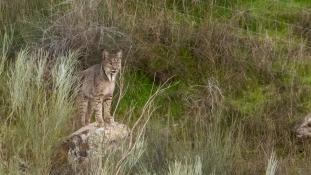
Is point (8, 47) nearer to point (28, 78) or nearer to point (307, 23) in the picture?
point (28, 78)

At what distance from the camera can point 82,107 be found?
20.2 feet

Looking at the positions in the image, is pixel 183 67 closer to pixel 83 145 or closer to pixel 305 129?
pixel 305 129

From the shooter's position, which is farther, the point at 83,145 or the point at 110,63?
the point at 110,63

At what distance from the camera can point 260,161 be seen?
600 cm

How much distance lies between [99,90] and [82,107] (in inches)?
9.2

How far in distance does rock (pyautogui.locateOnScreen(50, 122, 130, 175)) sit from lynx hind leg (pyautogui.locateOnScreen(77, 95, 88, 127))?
253mm

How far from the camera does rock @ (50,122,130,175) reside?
531 cm

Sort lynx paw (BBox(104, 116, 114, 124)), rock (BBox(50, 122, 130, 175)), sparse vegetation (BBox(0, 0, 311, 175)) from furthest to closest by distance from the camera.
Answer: lynx paw (BBox(104, 116, 114, 124)) < sparse vegetation (BBox(0, 0, 311, 175)) < rock (BBox(50, 122, 130, 175))

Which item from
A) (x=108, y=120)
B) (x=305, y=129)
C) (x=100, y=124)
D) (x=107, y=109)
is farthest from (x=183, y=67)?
(x=100, y=124)

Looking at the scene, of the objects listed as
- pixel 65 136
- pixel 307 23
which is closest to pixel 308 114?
pixel 307 23

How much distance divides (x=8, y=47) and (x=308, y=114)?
2.94 metres

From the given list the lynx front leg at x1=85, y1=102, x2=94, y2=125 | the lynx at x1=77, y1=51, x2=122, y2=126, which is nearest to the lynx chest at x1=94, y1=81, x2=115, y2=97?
the lynx at x1=77, y1=51, x2=122, y2=126

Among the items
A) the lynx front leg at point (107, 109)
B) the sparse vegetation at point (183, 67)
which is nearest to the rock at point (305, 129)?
the sparse vegetation at point (183, 67)

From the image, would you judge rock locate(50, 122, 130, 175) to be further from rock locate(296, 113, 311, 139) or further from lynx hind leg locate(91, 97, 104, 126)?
rock locate(296, 113, 311, 139)
